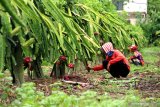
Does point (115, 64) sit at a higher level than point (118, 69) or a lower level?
higher

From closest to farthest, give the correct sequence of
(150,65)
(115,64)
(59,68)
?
1. (59,68)
2. (115,64)
3. (150,65)

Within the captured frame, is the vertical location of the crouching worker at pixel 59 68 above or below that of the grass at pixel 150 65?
above

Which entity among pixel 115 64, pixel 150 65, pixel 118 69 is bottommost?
pixel 150 65

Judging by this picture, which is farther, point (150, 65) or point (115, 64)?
point (150, 65)

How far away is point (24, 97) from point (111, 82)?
5.08m

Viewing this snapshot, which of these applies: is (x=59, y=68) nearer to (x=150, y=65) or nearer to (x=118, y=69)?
(x=118, y=69)

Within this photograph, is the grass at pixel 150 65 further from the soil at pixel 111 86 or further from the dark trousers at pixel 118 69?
the soil at pixel 111 86

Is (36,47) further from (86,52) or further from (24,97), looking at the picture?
A: (24,97)

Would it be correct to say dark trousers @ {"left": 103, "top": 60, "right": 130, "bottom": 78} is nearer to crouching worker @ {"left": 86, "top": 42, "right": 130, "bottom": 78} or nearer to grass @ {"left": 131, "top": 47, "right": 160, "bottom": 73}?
crouching worker @ {"left": 86, "top": 42, "right": 130, "bottom": 78}

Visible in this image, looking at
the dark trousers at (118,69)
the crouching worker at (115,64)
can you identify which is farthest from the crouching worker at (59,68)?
the dark trousers at (118,69)

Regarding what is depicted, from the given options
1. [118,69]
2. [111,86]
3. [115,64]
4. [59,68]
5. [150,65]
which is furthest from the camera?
[150,65]

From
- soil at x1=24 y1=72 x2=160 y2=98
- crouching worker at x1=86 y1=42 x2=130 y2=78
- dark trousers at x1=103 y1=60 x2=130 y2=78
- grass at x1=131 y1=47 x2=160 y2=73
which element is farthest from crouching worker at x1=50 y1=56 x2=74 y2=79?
grass at x1=131 y1=47 x2=160 y2=73

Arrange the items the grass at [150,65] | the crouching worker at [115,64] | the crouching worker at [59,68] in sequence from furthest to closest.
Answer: the grass at [150,65] → the crouching worker at [115,64] → the crouching worker at [59,68]

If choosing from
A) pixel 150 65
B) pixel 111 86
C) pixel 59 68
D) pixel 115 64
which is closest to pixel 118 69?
pixel 115 64
